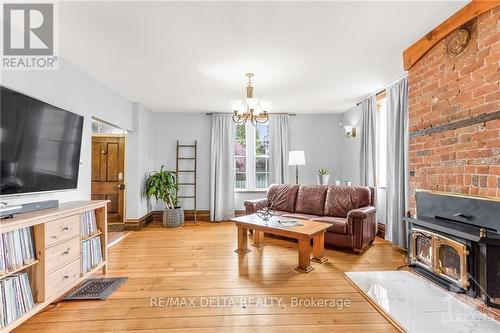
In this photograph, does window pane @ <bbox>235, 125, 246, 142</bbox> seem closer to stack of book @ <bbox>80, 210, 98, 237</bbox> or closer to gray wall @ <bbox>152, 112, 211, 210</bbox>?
gray wall @ <bbox>152, 112, 211, 210</bbox>

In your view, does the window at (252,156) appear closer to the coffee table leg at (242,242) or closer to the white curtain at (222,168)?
the white curtain at (222,168)

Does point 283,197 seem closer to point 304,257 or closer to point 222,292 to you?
point 304,257

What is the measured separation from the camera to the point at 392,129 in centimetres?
381

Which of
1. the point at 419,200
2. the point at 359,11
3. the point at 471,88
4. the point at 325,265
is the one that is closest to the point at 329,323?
the point at 325,265

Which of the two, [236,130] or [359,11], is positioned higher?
[359,11]

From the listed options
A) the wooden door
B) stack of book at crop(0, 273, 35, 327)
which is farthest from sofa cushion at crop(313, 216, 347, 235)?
the wooden door

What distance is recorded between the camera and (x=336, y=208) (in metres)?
4.15

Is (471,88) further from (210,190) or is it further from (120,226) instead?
(120,226)

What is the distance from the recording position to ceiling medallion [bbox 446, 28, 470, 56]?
7.13 feet

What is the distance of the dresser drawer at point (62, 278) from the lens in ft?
6.63

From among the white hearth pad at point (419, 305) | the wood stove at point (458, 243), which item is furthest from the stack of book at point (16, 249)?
the wood stove at point (458, 243)

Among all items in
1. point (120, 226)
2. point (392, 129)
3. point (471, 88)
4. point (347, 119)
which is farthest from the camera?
point (347, 119)

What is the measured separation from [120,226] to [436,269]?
5.14 meters

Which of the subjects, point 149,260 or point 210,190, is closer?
point 149,260
